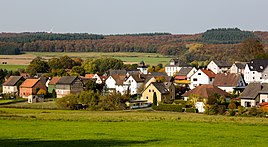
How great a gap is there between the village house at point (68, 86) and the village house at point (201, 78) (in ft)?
48.8

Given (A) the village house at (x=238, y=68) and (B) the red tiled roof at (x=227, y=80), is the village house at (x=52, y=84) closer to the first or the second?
(B) the red tiled roof at (x=227, y=80)

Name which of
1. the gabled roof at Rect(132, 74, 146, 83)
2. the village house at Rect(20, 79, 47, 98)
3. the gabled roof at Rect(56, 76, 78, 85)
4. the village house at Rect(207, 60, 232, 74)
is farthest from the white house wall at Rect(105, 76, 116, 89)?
the village house at Rect(207, 60, 232, 74)

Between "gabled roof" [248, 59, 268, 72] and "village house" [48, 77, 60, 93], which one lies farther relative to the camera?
"village house" [48, 77, 60, 93]

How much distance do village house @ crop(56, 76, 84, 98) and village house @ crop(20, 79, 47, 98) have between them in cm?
234

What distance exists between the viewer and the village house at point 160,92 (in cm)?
6072

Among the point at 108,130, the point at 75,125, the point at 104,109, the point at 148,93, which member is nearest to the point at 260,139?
the point at 108,130

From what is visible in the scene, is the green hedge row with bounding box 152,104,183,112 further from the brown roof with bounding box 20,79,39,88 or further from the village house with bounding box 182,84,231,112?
the brown roof with bounding box 20,79,39,88

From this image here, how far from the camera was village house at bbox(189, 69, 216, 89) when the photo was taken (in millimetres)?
70725

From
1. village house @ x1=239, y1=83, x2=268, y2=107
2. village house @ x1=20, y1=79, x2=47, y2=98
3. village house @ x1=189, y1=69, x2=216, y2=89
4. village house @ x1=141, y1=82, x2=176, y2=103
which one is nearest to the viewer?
village house @ x1=239, y1=83, x2=268, y2=107

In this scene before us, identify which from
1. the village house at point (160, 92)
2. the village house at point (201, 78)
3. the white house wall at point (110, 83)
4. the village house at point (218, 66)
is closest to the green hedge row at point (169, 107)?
the village house at point (160, 92)

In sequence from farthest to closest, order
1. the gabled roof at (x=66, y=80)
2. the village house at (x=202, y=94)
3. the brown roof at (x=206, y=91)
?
the gabled roof at (x=66, y=80)
the brown roof at (x=206, y=91)
the village house at (x=202, y=94)

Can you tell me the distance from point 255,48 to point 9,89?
40.4 metres

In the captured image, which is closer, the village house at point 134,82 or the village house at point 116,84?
the village house at point 134,82

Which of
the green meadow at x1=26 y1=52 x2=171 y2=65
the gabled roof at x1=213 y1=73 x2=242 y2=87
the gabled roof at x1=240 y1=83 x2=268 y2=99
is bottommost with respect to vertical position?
the gabled roof at x1=240 y1=83 x2=268 y2=99
